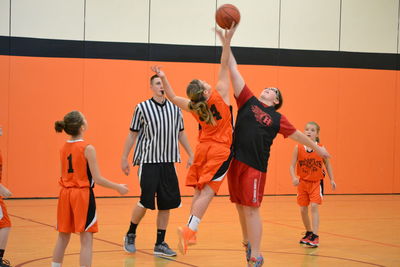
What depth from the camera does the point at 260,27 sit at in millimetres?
12898

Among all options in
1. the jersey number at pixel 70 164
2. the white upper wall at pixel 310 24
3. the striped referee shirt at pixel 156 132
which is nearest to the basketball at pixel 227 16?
the striped referee shirt at pixel 156 132

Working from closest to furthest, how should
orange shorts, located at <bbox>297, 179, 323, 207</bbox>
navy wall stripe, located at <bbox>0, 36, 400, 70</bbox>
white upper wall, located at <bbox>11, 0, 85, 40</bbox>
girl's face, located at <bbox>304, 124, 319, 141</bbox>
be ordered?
girl's face, located at <bbox>304, 124, 319, 141</bbox> → orange shorts, located at <bbox>297, 179, 323, 207</bbox> → white upper wall, located at <bbox>11, 0, 85, 40</bbox> → navy wall stripe, located at <bbox>0, 36, 400, 70</bbox>

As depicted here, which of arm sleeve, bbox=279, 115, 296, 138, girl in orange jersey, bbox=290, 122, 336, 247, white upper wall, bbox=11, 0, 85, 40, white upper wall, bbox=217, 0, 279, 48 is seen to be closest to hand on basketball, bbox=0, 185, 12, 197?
arm sleeve, bbox=279, 115, 296, 138

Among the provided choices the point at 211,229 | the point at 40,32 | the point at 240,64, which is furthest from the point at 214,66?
the point at 211,229

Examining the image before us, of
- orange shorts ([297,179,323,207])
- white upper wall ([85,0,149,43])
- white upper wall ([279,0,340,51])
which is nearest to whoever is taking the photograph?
orange shorts ([297,179,323,207])

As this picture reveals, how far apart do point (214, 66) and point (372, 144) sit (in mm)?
4180

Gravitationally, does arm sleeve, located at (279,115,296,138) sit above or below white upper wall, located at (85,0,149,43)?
below

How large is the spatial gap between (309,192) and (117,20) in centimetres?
613

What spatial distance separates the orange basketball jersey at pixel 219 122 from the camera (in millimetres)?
5520

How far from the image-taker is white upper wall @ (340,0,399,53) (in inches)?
532

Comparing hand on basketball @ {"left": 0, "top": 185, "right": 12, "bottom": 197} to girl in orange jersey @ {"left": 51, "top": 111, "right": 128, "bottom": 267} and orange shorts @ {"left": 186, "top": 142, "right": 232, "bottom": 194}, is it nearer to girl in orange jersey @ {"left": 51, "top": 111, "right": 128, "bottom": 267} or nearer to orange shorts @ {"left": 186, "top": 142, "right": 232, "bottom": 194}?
girl in orange jersey @ {"left": 51, "top": 111, "right": 128, "bottom": 267}

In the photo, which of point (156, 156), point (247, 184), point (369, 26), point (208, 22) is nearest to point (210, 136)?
point (247, 184)

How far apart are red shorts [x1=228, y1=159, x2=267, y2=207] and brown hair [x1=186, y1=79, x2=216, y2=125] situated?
48cm

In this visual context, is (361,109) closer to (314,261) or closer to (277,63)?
(277,63)
